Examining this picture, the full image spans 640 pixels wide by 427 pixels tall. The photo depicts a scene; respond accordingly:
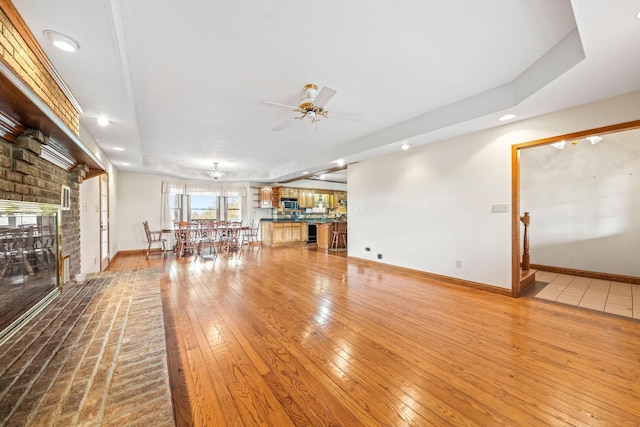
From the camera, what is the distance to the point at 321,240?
759cm

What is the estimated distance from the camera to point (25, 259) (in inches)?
71.2

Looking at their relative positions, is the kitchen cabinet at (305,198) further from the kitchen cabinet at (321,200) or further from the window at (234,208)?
the window at (234,208)

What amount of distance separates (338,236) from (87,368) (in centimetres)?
635

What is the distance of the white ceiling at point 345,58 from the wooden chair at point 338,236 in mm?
3981

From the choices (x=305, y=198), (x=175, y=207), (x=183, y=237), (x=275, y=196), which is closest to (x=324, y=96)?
(x=183, y=237)

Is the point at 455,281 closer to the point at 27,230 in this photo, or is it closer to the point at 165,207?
the point at 27,230

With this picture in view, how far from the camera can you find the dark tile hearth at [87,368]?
1054 mm

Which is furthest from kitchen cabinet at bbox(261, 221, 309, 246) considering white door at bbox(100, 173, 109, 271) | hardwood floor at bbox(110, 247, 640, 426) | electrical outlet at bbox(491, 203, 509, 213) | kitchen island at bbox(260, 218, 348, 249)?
electrical outlet at bbox(491, 203, 509, 213)

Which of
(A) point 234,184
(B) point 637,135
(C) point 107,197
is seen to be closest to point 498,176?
(B) point 637,135

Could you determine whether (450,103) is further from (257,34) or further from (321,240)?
(321,240)

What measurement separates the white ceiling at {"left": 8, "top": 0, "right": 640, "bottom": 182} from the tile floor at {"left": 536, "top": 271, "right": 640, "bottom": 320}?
2377 mm

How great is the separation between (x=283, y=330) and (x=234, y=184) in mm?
7391

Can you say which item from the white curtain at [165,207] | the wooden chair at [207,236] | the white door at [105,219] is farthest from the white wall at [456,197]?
the white curtain at [165,207]

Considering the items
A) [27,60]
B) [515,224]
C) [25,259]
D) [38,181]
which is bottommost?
[25,259]
